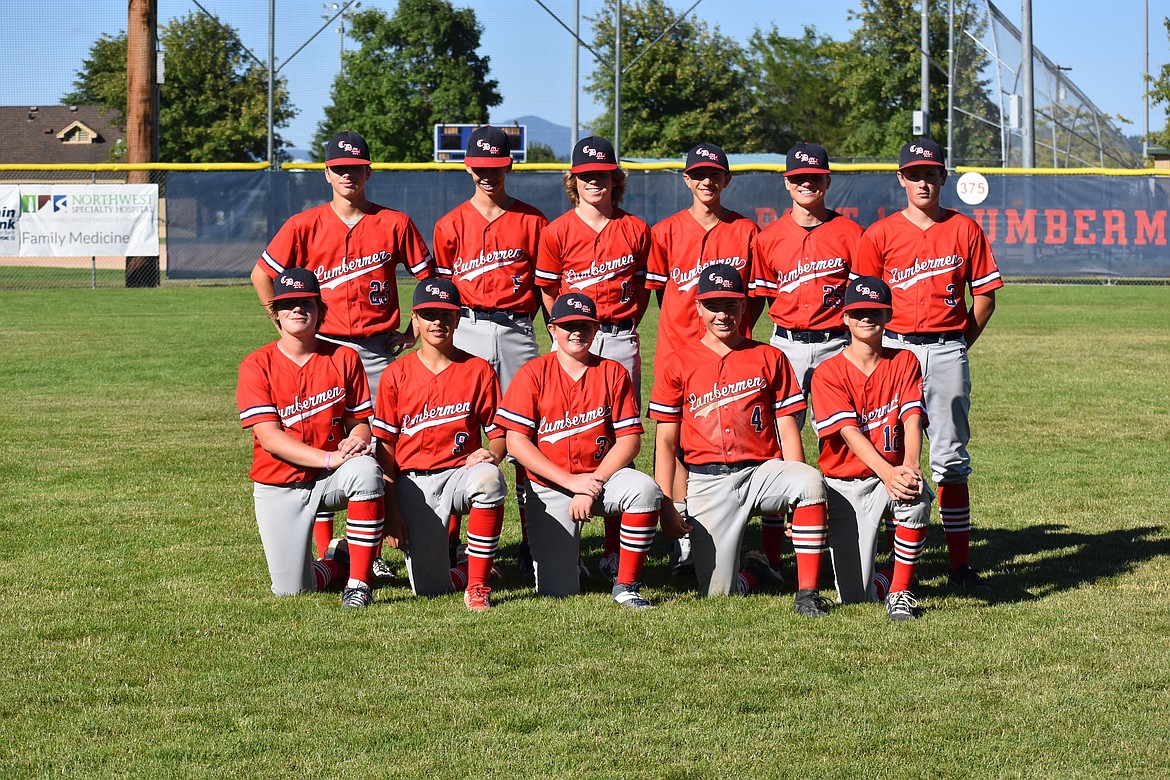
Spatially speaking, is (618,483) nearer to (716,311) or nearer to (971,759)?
(716,311)

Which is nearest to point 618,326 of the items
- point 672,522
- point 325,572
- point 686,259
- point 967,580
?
point 686,259

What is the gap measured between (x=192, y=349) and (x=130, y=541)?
8.34m

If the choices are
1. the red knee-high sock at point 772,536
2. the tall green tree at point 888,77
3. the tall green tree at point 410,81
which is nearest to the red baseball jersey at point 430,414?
the red knee-high sock at point 772,536

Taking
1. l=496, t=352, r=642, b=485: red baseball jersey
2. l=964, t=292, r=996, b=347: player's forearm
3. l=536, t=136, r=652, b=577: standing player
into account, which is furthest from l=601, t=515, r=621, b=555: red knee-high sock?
l=964, t=292, r=996, b=347: player's forearm

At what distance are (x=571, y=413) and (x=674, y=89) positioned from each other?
50999mm

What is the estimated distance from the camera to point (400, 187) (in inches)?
929

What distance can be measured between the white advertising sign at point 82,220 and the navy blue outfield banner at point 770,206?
22.5 inches

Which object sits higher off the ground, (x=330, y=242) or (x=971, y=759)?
(x=330, y=242)

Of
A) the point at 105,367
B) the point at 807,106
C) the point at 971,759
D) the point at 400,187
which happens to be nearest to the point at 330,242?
the point at 971,759

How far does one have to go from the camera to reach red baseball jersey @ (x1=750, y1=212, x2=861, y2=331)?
19.7 feet

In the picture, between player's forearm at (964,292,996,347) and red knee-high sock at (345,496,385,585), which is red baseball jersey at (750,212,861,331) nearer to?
player's forearm at (964,292,996,347)

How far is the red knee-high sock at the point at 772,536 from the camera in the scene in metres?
5.98

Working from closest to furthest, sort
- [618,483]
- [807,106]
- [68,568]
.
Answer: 1. [618,483]
2. [68,568]
3. [807,106]

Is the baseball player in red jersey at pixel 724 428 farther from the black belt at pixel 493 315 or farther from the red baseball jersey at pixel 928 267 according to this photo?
the black belt at pixel 493 315
